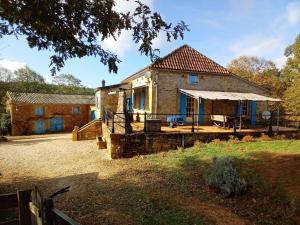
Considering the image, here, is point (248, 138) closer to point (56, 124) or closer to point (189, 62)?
point (189, 62)

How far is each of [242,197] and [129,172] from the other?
4765 millimetres

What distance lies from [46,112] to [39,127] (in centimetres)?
216

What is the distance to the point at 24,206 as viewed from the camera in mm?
3250

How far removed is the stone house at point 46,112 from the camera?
31.8 meters

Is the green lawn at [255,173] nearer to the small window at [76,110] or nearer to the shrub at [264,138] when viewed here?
the shrub at [264,138]

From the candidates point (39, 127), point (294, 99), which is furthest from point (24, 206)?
point (39, 127)

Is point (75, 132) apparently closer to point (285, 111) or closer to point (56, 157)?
point (56, 157)

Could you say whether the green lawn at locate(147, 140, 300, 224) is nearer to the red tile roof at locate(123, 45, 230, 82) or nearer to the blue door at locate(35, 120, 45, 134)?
the red tile roof at locate(123, 45, 230, 82)

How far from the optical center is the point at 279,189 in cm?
762

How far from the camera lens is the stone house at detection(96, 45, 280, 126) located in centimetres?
1783

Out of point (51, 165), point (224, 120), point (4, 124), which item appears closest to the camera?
point (51, 165)

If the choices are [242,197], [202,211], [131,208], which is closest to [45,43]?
[131,208]

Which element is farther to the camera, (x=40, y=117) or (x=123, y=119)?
(x=40, y=117)

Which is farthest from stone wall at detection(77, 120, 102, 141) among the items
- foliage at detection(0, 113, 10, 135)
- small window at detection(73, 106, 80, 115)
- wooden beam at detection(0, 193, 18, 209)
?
wooden beam at detection(0, 193, 18, 209)
